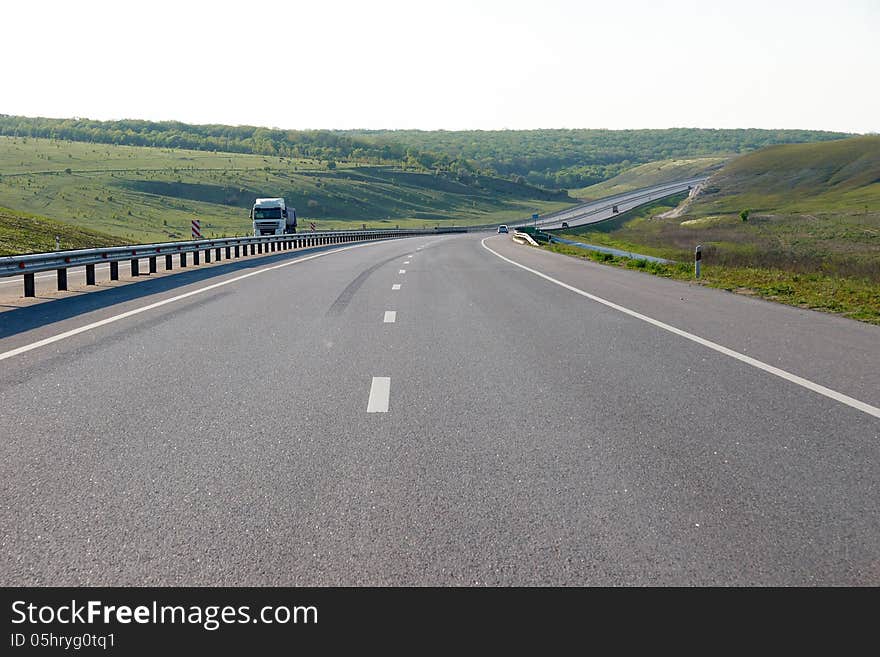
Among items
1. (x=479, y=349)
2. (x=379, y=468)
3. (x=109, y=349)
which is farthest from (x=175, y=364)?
(x=379, y=468)

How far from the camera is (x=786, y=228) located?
97.7 meters

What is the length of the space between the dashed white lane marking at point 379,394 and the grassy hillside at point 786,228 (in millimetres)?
10065

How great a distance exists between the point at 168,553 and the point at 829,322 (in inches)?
530

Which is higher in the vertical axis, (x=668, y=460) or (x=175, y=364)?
(x=668, y=460)

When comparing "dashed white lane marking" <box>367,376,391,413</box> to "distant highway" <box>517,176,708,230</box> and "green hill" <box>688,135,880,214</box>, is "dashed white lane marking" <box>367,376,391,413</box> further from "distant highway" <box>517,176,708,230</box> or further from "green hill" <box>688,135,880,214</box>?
"distant highway" <box>517,176,708,230</box>

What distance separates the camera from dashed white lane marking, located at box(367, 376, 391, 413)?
27.8 feet

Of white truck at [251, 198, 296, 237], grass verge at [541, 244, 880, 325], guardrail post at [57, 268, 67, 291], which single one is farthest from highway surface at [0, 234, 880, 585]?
white truck at [251, 198, 296, 237]


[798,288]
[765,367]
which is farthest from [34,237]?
[765,367]

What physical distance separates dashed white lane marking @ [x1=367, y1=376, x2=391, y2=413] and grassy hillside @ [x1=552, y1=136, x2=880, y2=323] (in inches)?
396

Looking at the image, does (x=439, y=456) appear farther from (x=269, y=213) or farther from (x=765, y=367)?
(x=269, y=213)

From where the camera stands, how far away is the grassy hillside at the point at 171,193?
10856cm

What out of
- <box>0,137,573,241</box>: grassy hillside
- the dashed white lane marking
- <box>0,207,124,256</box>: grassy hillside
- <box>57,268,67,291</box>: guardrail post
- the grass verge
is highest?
the dashed white lane marking
